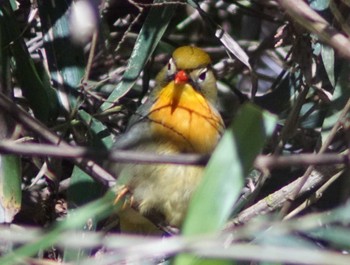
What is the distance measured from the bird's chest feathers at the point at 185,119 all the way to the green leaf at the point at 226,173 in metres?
1.29

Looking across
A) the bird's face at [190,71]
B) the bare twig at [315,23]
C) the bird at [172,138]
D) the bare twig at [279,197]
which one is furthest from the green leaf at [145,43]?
the bare twig at [315,23]

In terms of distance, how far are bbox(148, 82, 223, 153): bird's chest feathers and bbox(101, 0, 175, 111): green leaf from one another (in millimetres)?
175

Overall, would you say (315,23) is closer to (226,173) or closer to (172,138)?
(226,173)

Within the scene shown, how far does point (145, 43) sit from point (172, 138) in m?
0.32

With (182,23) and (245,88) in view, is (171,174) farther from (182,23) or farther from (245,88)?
(245,88)

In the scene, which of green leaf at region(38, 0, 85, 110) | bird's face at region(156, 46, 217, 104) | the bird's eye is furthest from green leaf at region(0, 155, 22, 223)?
the bird's eye

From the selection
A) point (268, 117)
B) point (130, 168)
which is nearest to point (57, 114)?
point (130, 168)

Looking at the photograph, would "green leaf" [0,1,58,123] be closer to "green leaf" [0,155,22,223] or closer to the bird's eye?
"green leaf" [0,155,22,223]

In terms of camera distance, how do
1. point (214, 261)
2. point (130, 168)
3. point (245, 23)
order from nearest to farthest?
point (214, 261), point (130, 168), point (245, 23)

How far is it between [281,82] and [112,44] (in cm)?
67

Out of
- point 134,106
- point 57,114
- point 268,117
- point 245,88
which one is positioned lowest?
point 245,88

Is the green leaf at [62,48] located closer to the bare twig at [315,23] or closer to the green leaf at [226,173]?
the bare twig at [315,23]

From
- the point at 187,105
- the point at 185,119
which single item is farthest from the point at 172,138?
the point at 187,105

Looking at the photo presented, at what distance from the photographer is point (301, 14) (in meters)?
1.72
